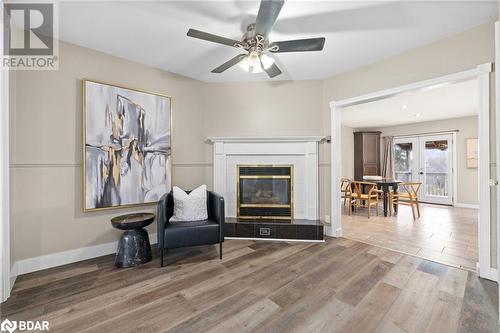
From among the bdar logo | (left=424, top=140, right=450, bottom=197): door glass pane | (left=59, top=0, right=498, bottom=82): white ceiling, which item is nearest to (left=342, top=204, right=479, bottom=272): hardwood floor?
(left=424, top=140, right=450, bottom=197): door glass pane

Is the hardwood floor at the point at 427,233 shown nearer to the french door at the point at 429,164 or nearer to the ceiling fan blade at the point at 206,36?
the french door at the point at 429,164

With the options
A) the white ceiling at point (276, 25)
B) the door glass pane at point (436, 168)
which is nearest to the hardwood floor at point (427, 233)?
the door glass pane at point (436, 168)

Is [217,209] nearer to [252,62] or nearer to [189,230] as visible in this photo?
[189,230]

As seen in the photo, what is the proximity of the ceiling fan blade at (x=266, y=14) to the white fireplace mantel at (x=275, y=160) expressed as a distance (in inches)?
66.6

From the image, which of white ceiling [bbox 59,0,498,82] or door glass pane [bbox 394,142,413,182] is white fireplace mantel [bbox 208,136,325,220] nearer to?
white ceiling [bbox 59,0,498,82]

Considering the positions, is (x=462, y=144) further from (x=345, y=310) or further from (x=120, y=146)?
(x=120, y=146)

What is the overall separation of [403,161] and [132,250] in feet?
25.8

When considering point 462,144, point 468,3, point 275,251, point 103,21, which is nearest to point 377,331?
point 275,251

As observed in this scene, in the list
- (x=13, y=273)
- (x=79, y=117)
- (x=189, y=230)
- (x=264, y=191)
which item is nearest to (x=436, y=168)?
(x=264, y=191)

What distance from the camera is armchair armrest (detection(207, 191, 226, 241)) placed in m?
2.45

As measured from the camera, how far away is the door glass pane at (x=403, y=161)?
678 centimetres

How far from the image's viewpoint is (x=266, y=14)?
1.58 m

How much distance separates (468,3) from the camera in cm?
184

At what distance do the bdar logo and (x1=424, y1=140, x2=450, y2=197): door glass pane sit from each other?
334 inches
